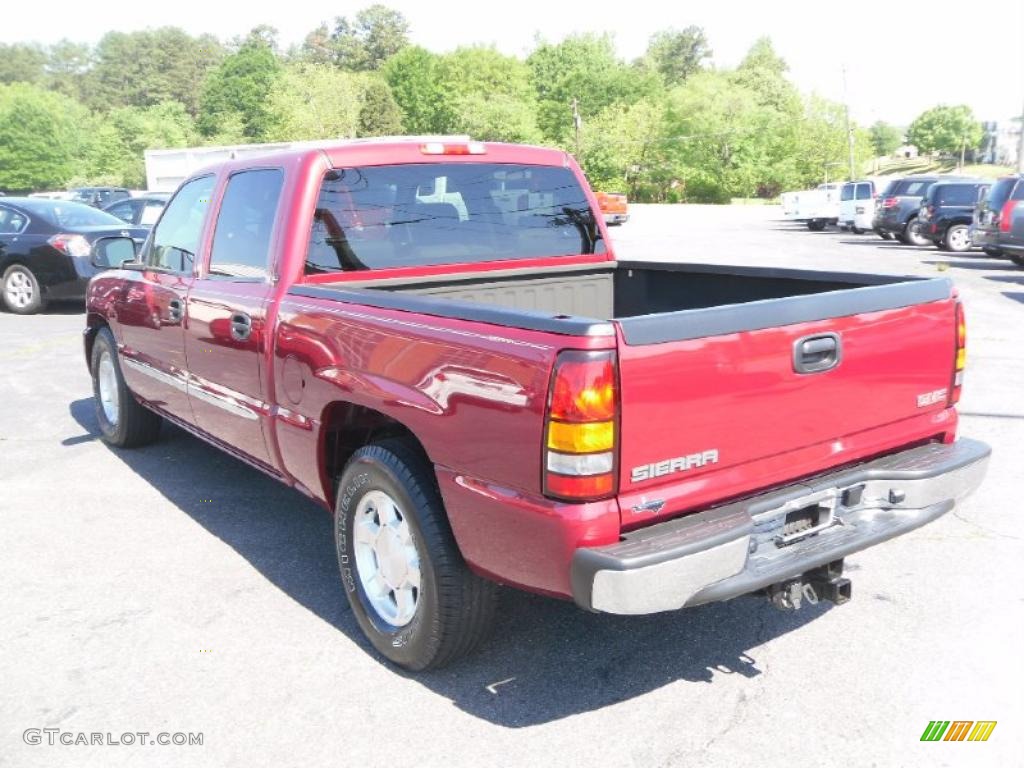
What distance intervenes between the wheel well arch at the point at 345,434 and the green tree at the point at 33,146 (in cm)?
8763

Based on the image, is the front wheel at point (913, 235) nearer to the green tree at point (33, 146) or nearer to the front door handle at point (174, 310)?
the front door handle at point (174, 310)

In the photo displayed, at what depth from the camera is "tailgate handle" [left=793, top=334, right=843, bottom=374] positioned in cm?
304

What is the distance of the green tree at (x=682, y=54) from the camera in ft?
424

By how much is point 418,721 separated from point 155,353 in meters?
3.10

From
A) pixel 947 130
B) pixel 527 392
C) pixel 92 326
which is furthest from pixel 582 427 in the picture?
pixel 947 130

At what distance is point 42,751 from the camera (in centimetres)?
309

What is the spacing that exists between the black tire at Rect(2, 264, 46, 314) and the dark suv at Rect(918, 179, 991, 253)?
18.5 m

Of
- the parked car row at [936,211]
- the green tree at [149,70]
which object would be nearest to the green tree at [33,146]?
the green tree at [149,70]

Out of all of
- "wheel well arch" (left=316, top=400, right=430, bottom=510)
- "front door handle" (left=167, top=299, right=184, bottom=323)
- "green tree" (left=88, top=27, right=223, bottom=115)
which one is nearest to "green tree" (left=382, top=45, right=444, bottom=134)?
"green tree" (left=88, top=27, right=223, bottom=115)

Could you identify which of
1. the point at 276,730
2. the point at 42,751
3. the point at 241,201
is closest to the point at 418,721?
the point at 276,730

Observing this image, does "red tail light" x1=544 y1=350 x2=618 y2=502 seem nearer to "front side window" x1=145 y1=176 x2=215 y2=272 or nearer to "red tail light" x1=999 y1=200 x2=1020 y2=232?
"front side window" x1=145 y1=176 x2=215 y2=272

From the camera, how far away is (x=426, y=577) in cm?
326

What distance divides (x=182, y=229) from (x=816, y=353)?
12.0 feet

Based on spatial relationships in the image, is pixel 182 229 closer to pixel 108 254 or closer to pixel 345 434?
pixel 108 254
